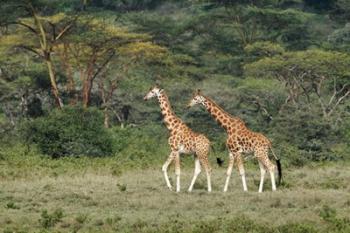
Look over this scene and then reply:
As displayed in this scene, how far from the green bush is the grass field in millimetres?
3918

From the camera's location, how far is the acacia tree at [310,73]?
34.4m

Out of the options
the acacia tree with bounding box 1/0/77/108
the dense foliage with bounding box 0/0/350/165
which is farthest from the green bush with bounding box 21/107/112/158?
the acacia tree with bounding box 1/0/77/108

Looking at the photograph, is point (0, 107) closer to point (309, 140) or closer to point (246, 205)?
point (309, 140)

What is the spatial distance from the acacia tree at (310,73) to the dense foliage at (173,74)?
0.04m

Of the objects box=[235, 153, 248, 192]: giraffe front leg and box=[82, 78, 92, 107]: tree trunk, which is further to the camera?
box=[82, 78, 92, 107]: tree trunk

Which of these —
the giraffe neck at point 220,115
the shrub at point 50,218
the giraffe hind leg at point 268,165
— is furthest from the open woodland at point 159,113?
the giraffe neck at point 220,115

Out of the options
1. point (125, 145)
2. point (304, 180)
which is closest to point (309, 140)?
point (125, 145)

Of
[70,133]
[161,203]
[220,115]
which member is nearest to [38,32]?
[70,133]

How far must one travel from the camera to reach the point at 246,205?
18078 mm

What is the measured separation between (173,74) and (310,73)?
4729 mm

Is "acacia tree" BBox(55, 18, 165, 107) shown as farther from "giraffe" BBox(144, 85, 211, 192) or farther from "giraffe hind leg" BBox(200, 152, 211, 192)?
"giraffe hind leg" BBox(200, 152, 211, 192)

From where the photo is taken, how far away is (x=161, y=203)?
18.3m

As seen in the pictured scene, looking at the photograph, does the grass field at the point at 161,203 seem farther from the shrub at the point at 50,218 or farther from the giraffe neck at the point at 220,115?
the giraffe neck at the point at 220,115

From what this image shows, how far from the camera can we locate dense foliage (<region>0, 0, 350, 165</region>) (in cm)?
2922
